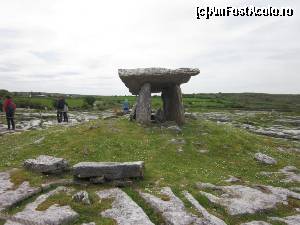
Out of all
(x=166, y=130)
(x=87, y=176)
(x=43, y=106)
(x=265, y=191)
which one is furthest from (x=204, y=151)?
(x=43, y=106)

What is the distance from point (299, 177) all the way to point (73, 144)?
42.0 feet

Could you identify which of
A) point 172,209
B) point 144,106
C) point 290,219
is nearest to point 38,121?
point 144,106

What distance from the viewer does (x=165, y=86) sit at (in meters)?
33.5

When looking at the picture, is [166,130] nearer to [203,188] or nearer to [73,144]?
[73,144]

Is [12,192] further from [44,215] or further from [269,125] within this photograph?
[269,125]

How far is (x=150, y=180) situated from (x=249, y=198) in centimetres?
439

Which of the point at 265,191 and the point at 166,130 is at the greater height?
the point at 166,130

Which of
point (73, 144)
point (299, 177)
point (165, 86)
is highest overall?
point (165, 86)

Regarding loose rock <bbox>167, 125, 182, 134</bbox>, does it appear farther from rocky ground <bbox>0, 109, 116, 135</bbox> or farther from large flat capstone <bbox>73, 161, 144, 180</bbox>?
large flat capstone <bbox>73, 161, 144, 180</bbox>

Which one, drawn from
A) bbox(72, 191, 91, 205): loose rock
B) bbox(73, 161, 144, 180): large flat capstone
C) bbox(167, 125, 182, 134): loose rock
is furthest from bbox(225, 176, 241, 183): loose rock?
bbox(167, 125, 182, 134): loose rock

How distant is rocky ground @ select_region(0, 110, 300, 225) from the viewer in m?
14.3

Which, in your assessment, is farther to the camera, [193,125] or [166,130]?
[193,125]

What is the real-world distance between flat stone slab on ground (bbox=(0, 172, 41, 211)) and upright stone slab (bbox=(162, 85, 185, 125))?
51.9 feet

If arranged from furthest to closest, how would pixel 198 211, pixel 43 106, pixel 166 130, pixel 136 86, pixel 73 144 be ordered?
pixel 43 106, pixel 136 86, pixel 166 130, pixel 73 144, pixel 198 211
